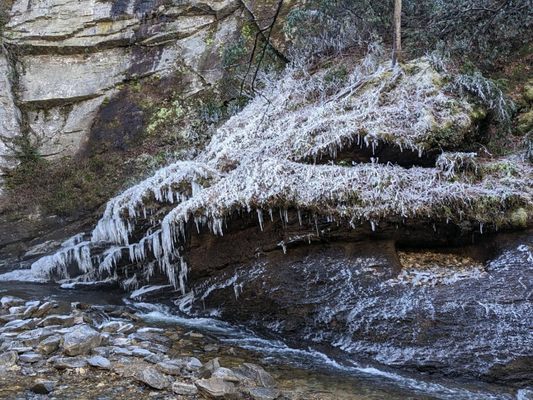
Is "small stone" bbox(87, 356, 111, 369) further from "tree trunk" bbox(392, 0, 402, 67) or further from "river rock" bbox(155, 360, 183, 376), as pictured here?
"tree trunk" bbox(392, 0, 402, 67)

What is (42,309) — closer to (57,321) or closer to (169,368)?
(57,321)

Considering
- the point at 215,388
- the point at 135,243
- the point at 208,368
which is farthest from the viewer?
the point at 135,243

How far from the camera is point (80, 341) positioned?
15.8ft

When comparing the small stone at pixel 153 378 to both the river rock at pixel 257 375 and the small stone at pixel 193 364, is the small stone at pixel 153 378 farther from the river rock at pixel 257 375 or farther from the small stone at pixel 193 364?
the river rock at pixel 257 375

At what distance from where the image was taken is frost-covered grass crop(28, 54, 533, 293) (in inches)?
237

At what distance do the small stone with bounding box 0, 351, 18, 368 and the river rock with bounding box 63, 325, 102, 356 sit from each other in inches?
18.0

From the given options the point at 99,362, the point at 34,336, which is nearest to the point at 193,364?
the point at 99,362

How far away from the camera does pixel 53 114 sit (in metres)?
12.4

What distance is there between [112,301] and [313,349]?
410 cm

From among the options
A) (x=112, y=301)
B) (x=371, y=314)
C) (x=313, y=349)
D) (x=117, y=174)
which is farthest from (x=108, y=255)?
(x=371, y=314)

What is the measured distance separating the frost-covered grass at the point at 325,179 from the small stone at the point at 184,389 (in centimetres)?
290

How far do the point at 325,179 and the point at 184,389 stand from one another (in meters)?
3.54

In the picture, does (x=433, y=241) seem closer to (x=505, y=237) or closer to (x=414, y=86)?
(x=505, y=237)

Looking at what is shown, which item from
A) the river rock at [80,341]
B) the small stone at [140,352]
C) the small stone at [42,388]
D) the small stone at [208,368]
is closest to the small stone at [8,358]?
the river rock at [80,341]
